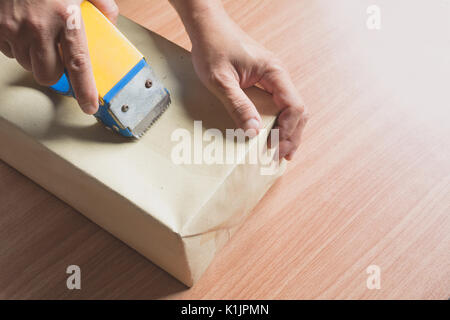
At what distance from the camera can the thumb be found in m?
0.55

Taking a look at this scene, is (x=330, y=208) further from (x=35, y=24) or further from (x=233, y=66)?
(x=35, y=24)

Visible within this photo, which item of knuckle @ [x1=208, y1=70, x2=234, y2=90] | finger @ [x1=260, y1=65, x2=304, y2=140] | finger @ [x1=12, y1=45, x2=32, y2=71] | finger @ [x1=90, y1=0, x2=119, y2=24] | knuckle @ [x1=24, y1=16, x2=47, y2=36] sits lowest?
finger @ [x1=260, y1=65, x2=304, y2=140]

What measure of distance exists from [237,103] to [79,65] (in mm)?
192

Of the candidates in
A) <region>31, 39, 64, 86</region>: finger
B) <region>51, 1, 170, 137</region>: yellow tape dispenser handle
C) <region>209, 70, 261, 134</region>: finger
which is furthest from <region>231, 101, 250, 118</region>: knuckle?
<region>31, 39, 64, 86</region>: finger

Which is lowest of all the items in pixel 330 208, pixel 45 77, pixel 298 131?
pixel 330 208

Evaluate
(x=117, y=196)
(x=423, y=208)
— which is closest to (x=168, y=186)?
(x=117, y=196)

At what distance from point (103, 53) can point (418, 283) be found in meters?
0.52

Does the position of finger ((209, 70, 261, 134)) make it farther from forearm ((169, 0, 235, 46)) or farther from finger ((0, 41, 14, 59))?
finger ((0, 41, 14, 59))

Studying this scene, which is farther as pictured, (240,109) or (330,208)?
(330,208)

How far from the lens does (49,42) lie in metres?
0.51

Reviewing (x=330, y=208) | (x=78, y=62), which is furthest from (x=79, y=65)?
(x=330, y=208)

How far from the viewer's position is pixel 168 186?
1.69ft

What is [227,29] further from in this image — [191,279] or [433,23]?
[433,23]
